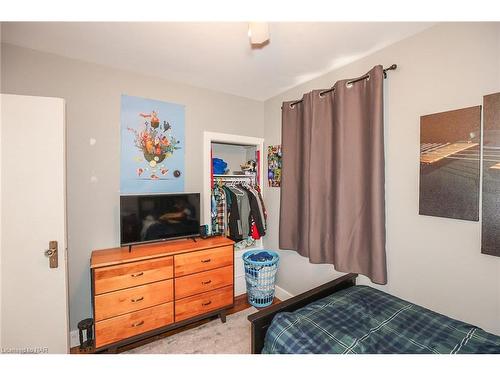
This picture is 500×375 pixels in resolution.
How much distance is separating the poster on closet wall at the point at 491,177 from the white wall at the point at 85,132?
2.68m

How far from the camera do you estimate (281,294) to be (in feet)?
9.04

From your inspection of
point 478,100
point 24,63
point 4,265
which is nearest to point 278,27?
point 478,100

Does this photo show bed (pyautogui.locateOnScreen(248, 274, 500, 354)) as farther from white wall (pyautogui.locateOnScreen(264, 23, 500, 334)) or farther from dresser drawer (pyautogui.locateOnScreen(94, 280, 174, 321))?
dresser drawer (pyautogui.locateOnScreen(94, 280, 174, 321))

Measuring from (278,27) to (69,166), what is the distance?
2.10 m

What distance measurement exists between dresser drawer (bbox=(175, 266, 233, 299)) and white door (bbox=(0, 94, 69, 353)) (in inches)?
33.0

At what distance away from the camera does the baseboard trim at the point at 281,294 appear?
267 centimetres

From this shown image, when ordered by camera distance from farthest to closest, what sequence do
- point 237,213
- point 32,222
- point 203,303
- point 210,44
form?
point 237,213 < point 203,303 < point 210,44 < point 32,222

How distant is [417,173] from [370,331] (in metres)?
1.13

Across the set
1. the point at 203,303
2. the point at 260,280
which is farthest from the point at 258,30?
the point at 260,280

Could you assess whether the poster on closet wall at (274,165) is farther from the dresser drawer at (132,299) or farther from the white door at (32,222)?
the white door at (32,222)

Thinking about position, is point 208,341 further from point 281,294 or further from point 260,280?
point 281,294

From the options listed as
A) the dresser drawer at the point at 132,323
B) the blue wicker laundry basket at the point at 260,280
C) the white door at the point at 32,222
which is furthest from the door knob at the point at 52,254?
the blue wicker laundry basket at the point at 260,280

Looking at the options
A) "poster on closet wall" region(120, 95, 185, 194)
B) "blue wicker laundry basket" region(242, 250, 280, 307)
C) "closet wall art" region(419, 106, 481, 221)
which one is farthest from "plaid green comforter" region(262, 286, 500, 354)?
"poster on closet wall" region(120, 95, 185, 194)
